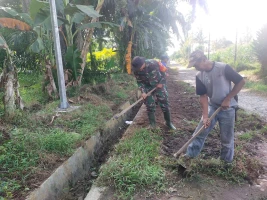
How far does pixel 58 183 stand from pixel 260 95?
27.2ft

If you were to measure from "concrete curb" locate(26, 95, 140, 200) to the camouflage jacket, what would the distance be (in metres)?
1.29

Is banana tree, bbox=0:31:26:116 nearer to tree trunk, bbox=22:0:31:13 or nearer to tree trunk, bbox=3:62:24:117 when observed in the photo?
tree trunk, bbox=3:62:24:117

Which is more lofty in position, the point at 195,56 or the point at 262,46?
the point at 262,46

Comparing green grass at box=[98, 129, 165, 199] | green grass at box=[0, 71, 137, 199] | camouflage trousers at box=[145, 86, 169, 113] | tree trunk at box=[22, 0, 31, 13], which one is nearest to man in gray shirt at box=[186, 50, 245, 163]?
green grass at box=[98, 129, 165, 199]

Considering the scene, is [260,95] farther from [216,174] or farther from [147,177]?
[147,177]

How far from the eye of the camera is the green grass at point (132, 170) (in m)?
2.76

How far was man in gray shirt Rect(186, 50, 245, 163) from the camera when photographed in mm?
2828

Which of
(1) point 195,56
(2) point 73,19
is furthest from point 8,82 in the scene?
(1) point 195,56

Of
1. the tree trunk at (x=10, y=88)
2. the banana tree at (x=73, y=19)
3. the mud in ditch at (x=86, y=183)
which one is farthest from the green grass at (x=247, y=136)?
the tree trunk at (x=10, y=88)

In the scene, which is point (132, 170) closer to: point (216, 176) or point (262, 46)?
point (216, 176)

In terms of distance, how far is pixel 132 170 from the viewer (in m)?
2.93

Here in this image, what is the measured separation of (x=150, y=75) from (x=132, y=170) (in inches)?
87.4

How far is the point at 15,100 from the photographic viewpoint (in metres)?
4.66

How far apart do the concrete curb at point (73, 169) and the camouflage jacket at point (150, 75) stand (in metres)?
1.29
